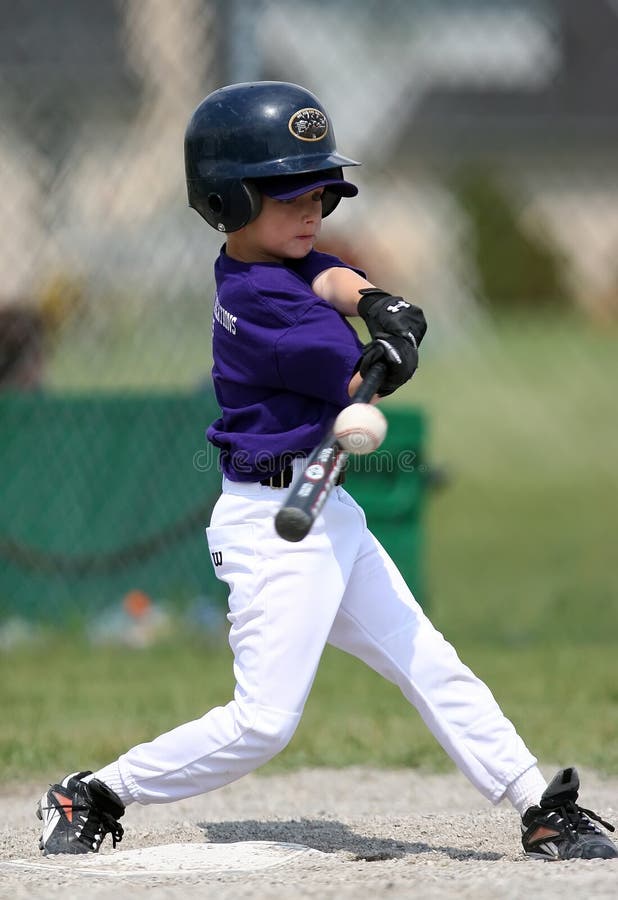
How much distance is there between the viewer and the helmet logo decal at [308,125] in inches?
153

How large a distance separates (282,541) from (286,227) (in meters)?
0.85

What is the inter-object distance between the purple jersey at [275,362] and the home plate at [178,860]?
3.32 ft

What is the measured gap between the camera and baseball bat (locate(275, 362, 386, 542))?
3336 mm

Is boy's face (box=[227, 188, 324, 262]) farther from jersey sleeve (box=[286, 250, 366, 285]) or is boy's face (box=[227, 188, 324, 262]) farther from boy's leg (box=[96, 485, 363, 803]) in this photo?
boy's leg (box=[96, 485, 363, 803])

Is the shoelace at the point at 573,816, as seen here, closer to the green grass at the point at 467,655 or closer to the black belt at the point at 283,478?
the black belt at the point at 283,478

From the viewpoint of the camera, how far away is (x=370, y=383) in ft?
11.8

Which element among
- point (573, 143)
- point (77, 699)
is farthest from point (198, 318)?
point (573, 143)

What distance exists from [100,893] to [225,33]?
5.70 m

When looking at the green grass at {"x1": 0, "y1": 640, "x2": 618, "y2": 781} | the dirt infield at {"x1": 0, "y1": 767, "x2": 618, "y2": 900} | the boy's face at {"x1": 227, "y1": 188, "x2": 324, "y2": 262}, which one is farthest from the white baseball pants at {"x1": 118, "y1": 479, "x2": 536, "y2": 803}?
the green grass at {"x1": 0, "y1": 640, "x2": 618, "y2": 781}

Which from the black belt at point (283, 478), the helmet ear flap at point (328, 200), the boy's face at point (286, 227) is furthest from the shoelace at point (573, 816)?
the helmet ear flap at point (328, 200)

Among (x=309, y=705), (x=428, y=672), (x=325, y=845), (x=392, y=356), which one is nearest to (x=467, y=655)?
(x=309, y=705)

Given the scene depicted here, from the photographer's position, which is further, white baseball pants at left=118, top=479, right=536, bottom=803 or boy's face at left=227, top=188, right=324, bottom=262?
boy's face at left=227, top=188, right=324, bottom=262

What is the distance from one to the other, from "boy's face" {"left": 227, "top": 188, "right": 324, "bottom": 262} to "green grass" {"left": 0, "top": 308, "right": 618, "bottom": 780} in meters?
2.29

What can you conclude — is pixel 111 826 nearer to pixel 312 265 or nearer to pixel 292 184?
pixel 312 265
